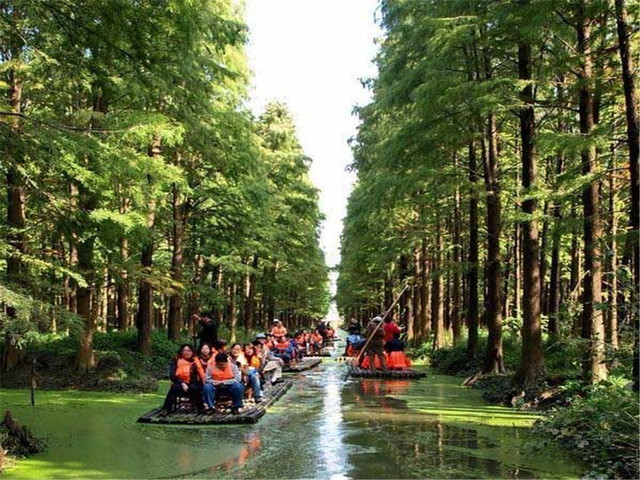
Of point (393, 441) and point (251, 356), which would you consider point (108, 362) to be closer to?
point (251, 356)

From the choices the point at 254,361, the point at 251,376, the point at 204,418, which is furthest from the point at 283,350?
the point at 204,418

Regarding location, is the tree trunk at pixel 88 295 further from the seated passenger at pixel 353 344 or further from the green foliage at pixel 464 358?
the seated passenger at pixel 353 344

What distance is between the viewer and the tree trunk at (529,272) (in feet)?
41.8

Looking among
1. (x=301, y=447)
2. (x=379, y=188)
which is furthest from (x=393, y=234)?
(x=301, y=447)

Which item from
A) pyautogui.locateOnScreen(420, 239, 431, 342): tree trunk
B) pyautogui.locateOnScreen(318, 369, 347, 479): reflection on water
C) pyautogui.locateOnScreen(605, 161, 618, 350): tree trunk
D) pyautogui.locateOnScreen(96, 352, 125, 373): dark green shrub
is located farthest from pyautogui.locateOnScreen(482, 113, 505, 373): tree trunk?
pyautogui.locateOnScreen(96, 352, 125, 373): dark green shrub

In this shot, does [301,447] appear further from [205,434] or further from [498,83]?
[498,83]

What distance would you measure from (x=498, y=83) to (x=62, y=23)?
293 inches

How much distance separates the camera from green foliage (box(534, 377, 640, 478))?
22.1ft

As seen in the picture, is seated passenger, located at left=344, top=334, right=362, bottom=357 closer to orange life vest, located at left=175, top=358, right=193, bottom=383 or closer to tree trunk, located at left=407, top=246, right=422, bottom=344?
tree trunk, located at left=407, top=246, right=422, bottom=344

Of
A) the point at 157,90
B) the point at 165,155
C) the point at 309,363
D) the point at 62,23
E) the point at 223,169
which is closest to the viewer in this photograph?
the point at 62,23

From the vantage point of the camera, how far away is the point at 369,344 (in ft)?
63.3

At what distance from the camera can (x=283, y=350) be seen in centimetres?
2091

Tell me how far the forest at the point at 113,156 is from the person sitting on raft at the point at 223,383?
8.19 ft

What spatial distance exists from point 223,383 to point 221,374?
162 mm
